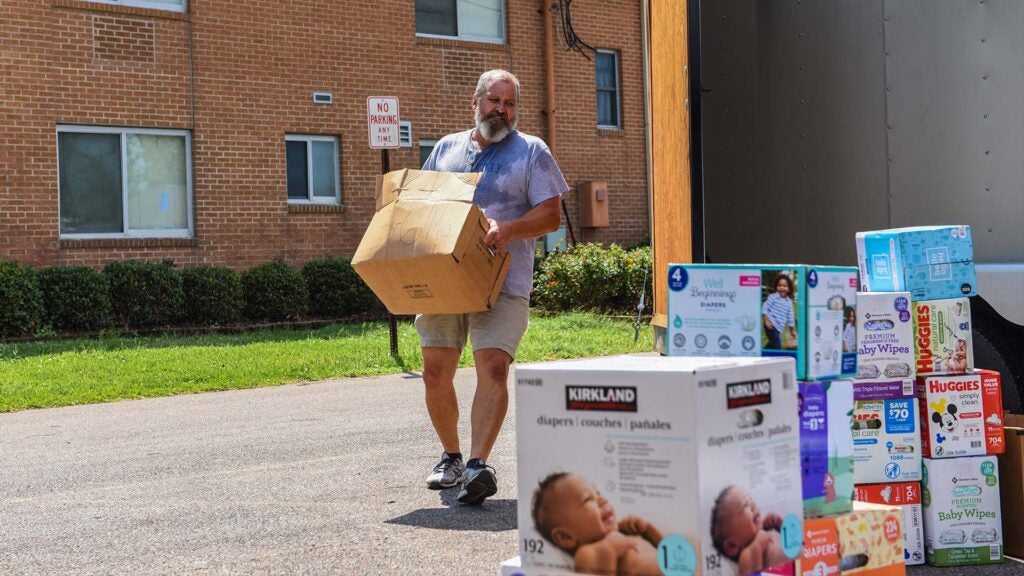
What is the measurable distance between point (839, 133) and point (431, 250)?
2428 millimetres

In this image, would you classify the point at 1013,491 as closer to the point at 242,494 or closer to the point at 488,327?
the point at 488,327

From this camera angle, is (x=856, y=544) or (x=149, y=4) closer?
(x=856, y=544)

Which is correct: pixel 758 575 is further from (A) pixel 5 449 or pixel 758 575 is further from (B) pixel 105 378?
(B) pixel 105 378

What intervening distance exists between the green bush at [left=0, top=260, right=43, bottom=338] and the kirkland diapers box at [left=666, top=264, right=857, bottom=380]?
12204 millimetres

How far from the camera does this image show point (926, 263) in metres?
5.21

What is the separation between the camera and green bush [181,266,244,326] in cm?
1647

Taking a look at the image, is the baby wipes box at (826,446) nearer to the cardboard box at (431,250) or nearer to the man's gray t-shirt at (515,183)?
the cardboard box at (431,250)

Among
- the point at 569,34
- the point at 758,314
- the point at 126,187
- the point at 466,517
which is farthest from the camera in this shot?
the point at 569,34

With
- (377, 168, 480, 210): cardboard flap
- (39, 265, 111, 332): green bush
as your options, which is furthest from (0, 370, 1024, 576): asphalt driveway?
(39, 265, 111, 332): green bush

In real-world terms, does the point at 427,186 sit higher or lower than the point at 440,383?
higher

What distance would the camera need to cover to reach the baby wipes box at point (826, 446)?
413 centimetres

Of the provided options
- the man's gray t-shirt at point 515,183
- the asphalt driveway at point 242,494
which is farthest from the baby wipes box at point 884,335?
the man's gray t-shirt at point 515,183

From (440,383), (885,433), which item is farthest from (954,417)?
(440,383)

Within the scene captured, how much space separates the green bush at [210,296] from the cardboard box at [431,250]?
35.7 ft
